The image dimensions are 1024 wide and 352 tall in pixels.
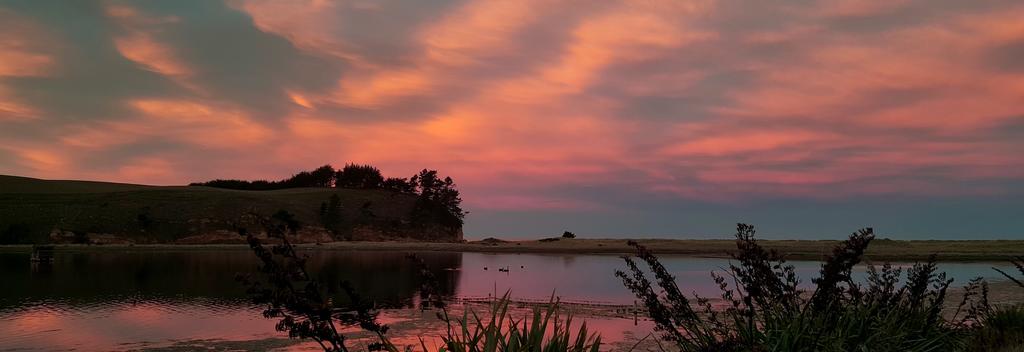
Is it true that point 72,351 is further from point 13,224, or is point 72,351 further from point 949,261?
point 13,224

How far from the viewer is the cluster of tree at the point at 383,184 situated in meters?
130

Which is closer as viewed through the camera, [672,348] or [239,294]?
[672,348]

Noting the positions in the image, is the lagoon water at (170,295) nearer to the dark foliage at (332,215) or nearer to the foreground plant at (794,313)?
the foreground plant at (794,313)

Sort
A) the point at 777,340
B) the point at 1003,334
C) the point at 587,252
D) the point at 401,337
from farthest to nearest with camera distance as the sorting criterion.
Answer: the point at 587,252
the point at 401,337
the point at 1003,334
the point at 777,340

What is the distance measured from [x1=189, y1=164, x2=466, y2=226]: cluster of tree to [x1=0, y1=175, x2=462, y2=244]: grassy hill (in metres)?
2.69

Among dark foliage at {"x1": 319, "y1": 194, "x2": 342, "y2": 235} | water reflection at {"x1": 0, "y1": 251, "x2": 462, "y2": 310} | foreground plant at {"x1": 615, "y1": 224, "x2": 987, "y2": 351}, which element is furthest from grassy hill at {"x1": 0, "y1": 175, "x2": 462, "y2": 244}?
foreground plant at {"x1": 615, "y1": 224, "x2": 987, "y2": 351}

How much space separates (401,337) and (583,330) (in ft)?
46.4

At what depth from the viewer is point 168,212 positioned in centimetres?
10894

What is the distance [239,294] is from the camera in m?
33.8

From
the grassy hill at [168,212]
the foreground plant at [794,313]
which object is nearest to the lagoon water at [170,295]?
the foreground plant at [794,313]

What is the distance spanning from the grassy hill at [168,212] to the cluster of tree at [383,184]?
2.69 meters

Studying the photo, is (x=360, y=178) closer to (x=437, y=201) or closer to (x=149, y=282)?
(x=437, y=201)

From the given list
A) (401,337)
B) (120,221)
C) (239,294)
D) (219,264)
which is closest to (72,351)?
(401,337)

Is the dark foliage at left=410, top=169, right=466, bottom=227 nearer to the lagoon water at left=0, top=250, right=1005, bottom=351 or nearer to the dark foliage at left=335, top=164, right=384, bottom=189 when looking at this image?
the dark foliage at left=335, top=164, right=384, bottom=189
